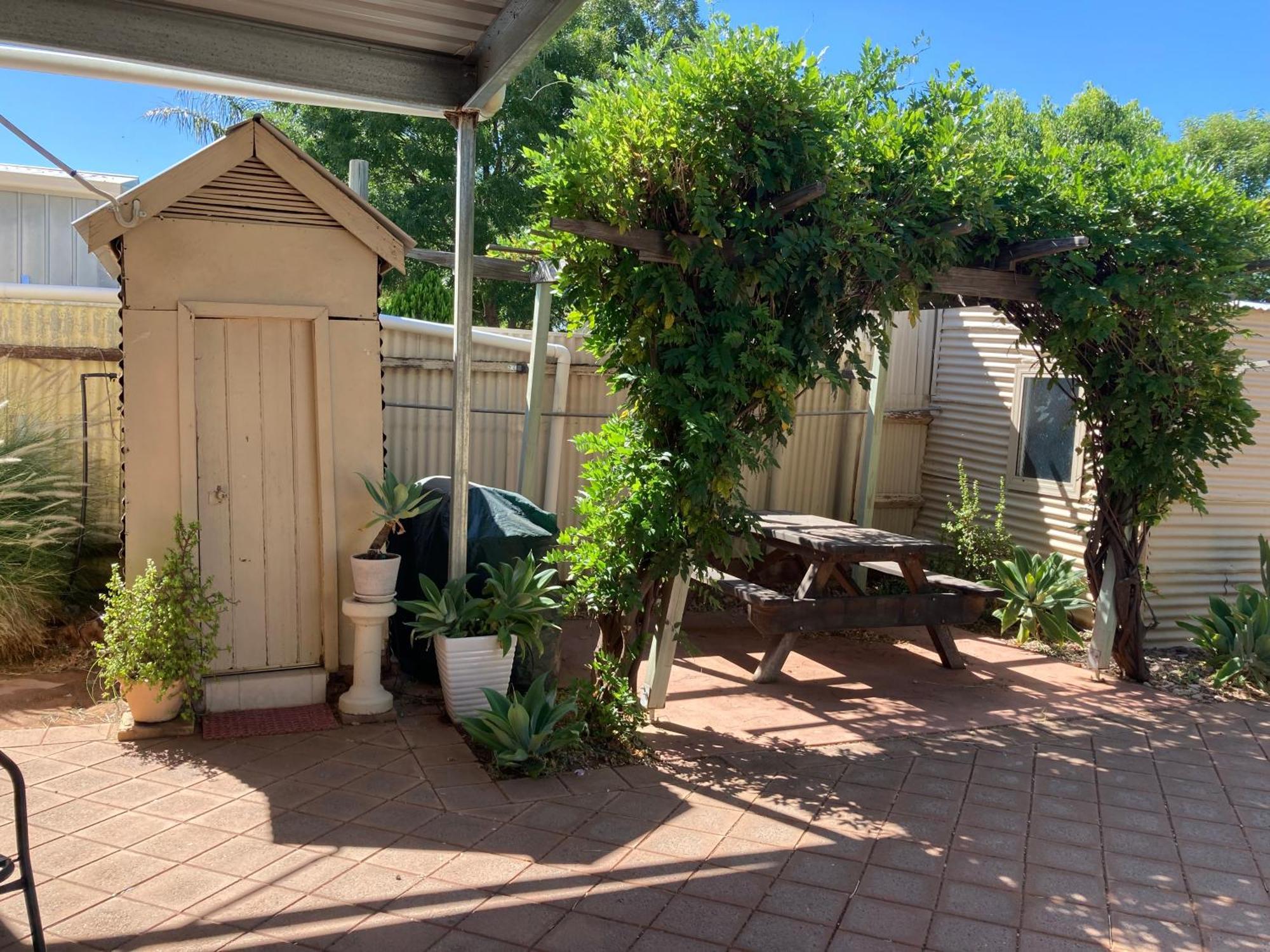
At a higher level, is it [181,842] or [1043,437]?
[1043,437]

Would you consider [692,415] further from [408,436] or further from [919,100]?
[408,436]

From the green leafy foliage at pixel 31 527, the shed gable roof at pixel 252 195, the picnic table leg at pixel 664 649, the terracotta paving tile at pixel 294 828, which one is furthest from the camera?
the green leafy foliage at pixel 31 527

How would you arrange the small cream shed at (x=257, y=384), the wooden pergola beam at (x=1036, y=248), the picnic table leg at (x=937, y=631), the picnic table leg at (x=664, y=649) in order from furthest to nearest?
the picnic table leg at (x=937, y=631) → the wooden pergola beam at (x=1036, y=248) → the picnic table leg at (x=664, y=649) → the small cream shed at (x=257, y=384)

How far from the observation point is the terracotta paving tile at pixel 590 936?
→ 3160 mm

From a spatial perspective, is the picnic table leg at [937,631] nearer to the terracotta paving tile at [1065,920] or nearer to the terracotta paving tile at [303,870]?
the terracotta paving tile at [1065,920]

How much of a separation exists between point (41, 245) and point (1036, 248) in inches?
373

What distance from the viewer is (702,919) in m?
3.38

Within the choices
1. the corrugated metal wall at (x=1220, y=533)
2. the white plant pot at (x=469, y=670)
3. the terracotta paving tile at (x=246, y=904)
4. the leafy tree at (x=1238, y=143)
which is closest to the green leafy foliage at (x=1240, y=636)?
the corrugated metal wall at (x=1220, y=533)

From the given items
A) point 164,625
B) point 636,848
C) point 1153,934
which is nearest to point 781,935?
point 636,848

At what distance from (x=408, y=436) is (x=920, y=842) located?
185 inches

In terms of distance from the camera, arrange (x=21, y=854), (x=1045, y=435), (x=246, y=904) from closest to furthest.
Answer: (x=21, y=854)
(x=246, y=904)
(x=1045, y=435)

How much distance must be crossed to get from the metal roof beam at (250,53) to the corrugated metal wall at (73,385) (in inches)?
109

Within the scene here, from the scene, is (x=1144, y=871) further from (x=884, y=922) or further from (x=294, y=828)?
(x=294, y=828)

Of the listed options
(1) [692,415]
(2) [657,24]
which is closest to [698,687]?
(1) [692,415]
